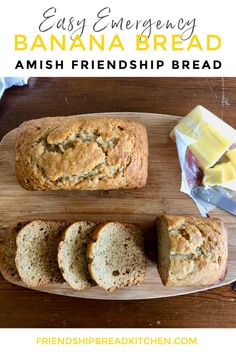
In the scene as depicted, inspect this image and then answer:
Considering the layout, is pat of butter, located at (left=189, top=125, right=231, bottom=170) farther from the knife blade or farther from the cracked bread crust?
the cracked bread crust

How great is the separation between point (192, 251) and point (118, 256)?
0.40 m

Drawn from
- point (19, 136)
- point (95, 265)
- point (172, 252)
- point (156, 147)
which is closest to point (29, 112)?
point (19, 136)

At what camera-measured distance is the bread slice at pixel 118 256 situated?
72.1 inches

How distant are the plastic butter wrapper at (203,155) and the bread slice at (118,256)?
385 millimetres

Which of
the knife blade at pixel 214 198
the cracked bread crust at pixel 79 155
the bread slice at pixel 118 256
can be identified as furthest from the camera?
the knife blade at pixel 214 198

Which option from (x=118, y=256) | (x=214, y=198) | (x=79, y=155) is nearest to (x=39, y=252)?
(x=118, y=256)

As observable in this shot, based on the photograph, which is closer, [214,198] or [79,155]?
[79,155]

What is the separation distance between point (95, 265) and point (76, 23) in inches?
53.4

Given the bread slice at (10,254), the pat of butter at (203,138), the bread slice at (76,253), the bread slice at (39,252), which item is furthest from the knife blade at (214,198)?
the bread slice at (10,254)

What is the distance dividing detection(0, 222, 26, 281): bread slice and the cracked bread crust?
0.31 meters

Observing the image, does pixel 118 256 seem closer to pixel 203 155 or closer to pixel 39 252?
pixel 39 252

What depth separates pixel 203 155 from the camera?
6.26ft

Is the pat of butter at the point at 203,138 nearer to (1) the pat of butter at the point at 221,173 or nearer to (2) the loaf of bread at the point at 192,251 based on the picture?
(1) the pat of butter at the point at 221,173

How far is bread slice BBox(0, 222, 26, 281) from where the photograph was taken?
6.23 feet
